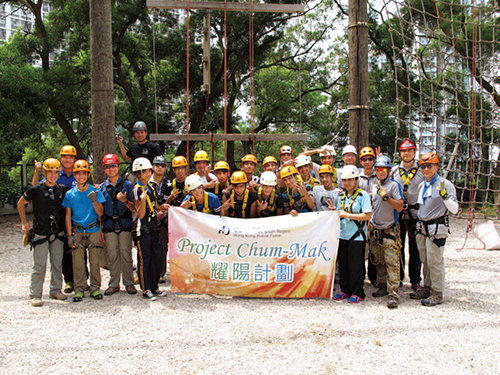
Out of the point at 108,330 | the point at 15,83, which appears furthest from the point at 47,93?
the point at 108,330

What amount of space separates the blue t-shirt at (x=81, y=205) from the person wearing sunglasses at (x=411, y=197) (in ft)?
14.9

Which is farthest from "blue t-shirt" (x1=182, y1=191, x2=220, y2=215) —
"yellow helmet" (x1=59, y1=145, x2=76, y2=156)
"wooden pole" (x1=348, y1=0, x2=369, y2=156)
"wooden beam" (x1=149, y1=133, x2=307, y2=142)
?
"wooden pole" (x1=348, y1=0, x2=369, y2=156)

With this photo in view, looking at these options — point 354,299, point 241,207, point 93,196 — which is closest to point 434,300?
point 354,299

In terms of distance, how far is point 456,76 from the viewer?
54.5 feet

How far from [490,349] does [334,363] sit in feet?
5.61

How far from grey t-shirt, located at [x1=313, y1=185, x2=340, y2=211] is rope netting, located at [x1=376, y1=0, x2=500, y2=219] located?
8.15 ft

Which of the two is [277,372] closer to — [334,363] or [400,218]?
[334,363]

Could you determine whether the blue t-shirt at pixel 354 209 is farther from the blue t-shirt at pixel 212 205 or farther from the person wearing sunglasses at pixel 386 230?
the blue t-shirt at pixel 212 205

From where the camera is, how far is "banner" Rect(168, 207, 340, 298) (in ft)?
20.2

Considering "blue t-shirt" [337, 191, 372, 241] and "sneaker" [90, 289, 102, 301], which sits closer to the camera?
"blue t-shirt" [337, 191, 372, 241]

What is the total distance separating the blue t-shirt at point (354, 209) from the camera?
5.83 meters

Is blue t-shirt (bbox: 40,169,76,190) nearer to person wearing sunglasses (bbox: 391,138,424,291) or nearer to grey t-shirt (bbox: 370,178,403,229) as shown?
grey t-shirt (bbox: 370,178,403,229)

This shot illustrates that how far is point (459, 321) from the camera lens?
5223mm

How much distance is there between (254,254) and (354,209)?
1.60 meters
